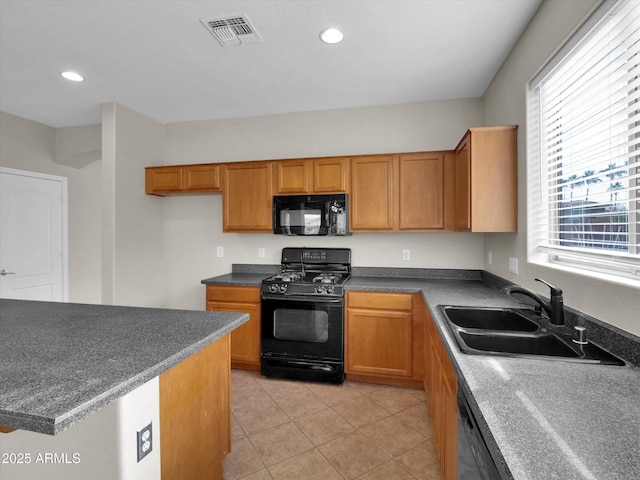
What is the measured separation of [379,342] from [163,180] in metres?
2.80

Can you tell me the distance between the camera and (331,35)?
7.20 feet

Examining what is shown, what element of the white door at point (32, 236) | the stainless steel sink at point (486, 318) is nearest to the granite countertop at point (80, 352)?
the stainless steel sink at point (486, 318)

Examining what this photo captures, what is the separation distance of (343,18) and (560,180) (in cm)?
160

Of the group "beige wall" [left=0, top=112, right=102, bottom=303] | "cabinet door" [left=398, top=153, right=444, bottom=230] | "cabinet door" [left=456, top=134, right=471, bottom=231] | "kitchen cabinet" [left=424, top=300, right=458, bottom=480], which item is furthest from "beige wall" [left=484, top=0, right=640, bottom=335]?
"beige wall" [left=0, top=112, right=102, bottom=303]

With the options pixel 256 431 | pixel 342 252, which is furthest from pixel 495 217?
pixel 256 431

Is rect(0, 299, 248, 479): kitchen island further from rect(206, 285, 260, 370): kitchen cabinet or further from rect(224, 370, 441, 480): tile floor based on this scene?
rect(206, 285, 260, 370): kitchen cabinet

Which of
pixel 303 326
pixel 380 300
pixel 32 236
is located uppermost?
pixel 32 236

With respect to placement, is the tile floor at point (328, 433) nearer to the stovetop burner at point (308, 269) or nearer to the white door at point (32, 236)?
the stovetop burner at point (308, 269)

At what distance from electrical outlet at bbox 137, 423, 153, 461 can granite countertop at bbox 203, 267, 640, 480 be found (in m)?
1.06

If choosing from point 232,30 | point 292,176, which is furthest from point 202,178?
point 232,30

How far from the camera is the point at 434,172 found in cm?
295

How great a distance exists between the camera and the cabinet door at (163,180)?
11.6 ft

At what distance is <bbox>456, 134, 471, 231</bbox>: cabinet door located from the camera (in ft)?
7.68

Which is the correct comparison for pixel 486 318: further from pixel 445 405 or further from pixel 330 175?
pixel 330 175
